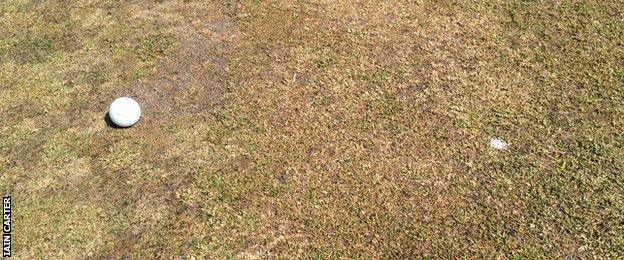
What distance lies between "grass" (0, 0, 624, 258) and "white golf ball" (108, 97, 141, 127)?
17 centimetres

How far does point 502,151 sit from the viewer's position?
20.8ft

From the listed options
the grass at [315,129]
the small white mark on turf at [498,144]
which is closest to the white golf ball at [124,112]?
the grass at [315,129]

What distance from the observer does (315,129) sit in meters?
6.64

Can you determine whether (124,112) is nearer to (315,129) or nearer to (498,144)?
(315,129)

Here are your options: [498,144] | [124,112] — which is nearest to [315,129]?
[498,144]

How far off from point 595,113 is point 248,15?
16.7 feet

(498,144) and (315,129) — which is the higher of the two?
(498,144)

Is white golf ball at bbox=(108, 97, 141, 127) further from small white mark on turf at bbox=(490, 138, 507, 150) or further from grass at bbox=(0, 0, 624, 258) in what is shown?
small white mark on turf at bbox=(490, 138, 507, 150)

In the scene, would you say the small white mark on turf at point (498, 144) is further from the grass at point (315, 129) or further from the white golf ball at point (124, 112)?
the white golf ball at point (124, 112)

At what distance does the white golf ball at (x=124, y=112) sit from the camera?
6.52 metres

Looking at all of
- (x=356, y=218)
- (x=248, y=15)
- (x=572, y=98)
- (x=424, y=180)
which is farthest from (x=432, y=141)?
(x=248, y=15)

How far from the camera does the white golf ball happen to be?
21.4 feet

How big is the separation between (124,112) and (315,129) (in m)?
2.36

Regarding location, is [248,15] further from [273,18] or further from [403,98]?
[403,98]
